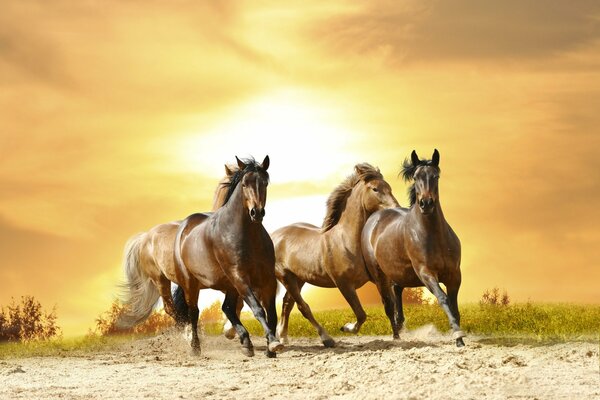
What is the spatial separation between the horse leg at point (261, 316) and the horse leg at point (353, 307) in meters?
1.50

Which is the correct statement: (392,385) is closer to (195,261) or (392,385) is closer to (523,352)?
(523,352)

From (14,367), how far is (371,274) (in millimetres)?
4899

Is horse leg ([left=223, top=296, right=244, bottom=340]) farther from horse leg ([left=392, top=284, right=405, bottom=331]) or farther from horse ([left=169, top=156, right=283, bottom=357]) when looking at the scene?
horse leg ([left=392, top=284, right=405, bottom=331])

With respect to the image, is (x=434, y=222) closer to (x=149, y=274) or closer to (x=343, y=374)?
(x=343, y=374)

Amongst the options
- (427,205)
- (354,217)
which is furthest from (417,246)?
(354,217)

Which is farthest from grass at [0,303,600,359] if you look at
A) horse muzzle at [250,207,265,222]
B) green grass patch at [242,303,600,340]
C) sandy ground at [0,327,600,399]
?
horse muzzle at [250,207,265,222]

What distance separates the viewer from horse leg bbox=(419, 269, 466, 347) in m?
10.3

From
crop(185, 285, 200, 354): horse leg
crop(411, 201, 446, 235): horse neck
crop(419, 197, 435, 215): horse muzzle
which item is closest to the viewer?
crop(419, 197, 435, 215): horse muzzle

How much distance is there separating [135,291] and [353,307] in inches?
185

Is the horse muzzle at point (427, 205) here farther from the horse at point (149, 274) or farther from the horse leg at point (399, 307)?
the horse at point (149, 274)

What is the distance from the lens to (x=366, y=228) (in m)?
12.2

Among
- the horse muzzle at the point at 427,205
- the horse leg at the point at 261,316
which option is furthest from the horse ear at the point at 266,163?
the horse muzzle at the point at 427,205

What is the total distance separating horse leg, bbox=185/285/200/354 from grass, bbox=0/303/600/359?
9.08ft

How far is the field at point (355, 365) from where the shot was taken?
333 inches
